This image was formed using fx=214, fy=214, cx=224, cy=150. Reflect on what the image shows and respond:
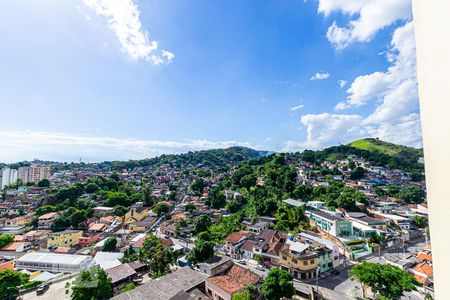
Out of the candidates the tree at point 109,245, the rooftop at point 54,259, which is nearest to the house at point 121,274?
the rooftop at point 54,259

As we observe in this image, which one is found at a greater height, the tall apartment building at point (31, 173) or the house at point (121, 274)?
the tall apartment building at point (31, 173)

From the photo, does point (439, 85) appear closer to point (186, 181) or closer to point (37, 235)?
point (37, 235)

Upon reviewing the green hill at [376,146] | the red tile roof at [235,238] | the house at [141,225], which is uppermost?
the green hill at [376,146]

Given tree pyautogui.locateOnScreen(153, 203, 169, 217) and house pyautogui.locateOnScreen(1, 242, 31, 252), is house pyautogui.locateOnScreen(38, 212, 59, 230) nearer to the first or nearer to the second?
house pyautogui.locateOnScreen(1, 242, 31, 252)

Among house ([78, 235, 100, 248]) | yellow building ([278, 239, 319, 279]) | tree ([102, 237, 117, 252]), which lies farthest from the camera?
house ([78, 235, 100, 248])

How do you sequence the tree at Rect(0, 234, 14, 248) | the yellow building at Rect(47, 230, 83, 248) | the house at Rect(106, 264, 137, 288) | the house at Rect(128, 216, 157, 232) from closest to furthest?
the house at Rect(106, 264, 137, 288) → the tree at Rect(0, 234, 14, 248) → the yellow building at Rect(47, 230, 83, 248) → the house at Rect(128, 216, 157, 232)

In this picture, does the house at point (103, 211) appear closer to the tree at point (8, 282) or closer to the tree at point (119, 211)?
the tree at point (119, 211)

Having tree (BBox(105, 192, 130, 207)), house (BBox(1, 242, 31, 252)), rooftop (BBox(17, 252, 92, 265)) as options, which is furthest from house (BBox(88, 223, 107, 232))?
rooftop (BBox(17, 252, 92, 265))
